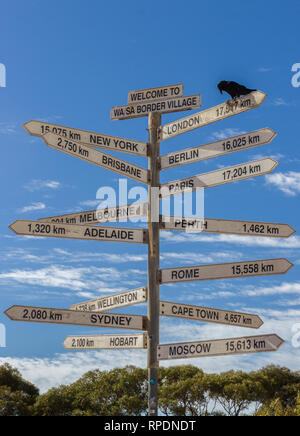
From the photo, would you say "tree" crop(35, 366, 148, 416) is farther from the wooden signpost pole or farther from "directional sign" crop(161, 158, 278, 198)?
"directional sign" crop(161, 158, 278, 198)

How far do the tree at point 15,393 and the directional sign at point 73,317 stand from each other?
81.0 feet

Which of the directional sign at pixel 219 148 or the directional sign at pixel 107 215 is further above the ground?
the directional sign at pixel 219 148

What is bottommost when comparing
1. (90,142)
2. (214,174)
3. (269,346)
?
(269,346)

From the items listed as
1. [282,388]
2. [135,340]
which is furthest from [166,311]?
[282,388]

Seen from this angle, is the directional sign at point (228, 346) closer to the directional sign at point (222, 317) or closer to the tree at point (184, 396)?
the directional sign at point (222, 317)

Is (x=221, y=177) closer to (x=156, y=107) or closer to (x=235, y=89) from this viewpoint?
(x=235, y=89)

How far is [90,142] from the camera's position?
35.2ft

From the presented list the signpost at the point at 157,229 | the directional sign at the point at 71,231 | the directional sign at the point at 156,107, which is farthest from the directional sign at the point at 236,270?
the directional sign at the point at 156,107

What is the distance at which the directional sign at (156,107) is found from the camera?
11.0 metres

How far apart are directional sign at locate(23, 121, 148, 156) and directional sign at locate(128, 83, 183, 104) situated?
3.34ft

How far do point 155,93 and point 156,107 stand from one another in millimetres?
314

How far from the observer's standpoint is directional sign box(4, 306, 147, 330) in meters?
8.93

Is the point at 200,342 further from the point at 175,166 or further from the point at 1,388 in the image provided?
the point at 1,388
